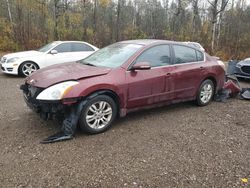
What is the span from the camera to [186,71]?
17.7 ft

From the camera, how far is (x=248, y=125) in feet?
16.3

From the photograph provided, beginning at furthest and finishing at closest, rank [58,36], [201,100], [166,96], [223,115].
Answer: [58,36] → [201,100] → [223,115] → [166,96]

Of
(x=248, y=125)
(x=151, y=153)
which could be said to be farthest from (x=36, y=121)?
(x=248, y=125)

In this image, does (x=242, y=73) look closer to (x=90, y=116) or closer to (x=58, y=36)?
(x=90, y=116)

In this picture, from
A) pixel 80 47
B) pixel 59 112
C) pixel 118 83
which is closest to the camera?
pixel 59 112

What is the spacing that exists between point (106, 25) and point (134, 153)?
2495cm

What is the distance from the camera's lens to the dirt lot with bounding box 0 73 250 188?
307cm

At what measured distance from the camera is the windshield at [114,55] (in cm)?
471

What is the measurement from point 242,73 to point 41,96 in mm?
7535

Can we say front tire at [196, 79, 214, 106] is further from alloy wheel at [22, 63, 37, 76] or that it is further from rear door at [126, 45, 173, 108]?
alloy wheel at [22, 63, 37, 76]

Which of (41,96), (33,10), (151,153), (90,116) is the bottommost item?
(151,153)

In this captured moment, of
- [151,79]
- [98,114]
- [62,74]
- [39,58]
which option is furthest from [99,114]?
[39,58]

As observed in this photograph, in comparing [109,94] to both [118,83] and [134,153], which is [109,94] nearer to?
[118,83]

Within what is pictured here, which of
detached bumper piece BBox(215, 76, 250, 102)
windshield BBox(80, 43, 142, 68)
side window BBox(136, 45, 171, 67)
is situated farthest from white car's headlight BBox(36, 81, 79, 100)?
detached bumper piece BBox(215, 76, 250, 102)
